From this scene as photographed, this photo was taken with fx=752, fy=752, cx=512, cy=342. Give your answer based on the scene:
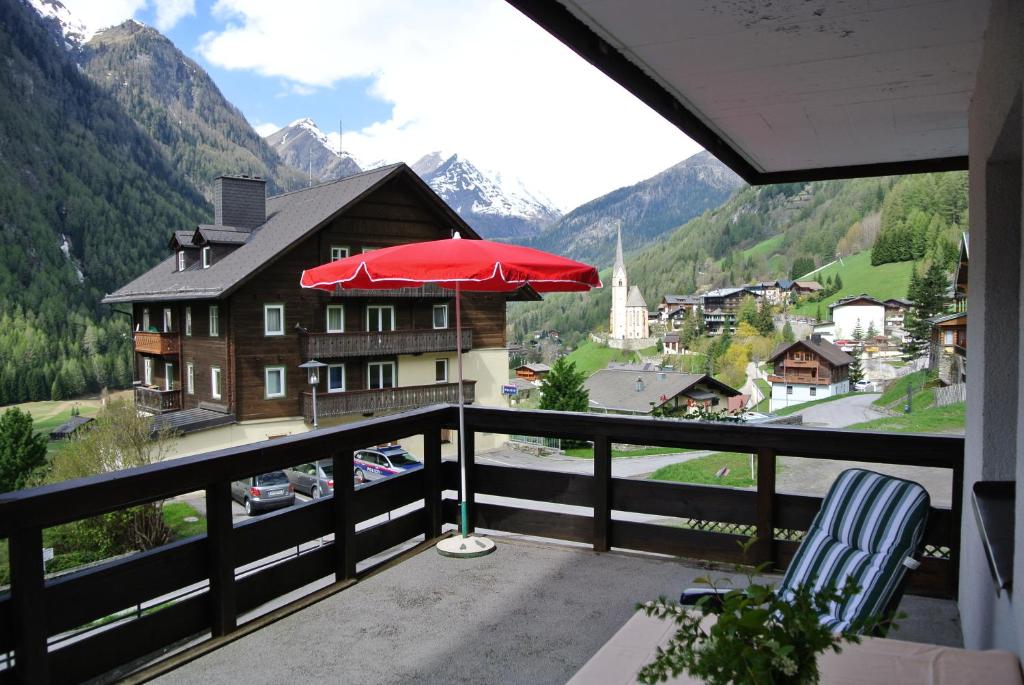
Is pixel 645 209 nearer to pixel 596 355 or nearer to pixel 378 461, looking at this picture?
pixel 596 355

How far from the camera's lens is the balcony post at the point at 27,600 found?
228cm

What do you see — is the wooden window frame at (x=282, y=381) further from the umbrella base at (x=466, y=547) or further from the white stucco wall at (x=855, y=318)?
the white stucco wall at (x=855, y=318)

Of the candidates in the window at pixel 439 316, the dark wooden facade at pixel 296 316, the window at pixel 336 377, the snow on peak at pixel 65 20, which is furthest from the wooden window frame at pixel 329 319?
the snow on peak at pixel 65 20

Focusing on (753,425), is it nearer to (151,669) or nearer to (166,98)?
(151,669)

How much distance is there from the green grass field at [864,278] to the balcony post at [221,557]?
1769 inches

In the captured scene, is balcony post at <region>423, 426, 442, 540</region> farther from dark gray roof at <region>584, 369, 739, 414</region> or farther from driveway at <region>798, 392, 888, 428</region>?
dark gray roof at <region>584, 369, 739, 414</region>

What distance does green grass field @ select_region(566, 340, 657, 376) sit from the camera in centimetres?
6906

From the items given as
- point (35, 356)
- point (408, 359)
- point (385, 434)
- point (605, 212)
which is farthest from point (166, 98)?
point (385, 434)

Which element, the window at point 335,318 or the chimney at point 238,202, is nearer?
the window at point 335,318

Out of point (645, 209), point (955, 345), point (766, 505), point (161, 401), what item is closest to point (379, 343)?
point (161, 401)

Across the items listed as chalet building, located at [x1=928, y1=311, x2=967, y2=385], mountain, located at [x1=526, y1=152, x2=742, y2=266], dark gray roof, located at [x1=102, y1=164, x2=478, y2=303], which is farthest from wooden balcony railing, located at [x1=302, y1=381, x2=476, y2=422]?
mountain, located at [x1=526, y1=152, x2=742, y2=266]

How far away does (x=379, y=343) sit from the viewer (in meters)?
25.9

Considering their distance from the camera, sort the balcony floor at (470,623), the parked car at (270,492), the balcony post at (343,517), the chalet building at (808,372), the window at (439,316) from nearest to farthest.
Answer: the balcony floor at (470,623)
the balcony post at (343,517)
the parked car at (270,492)
the window at (439,316)
the chalet building at (808,372)

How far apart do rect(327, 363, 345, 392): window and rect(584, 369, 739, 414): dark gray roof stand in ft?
56.2
